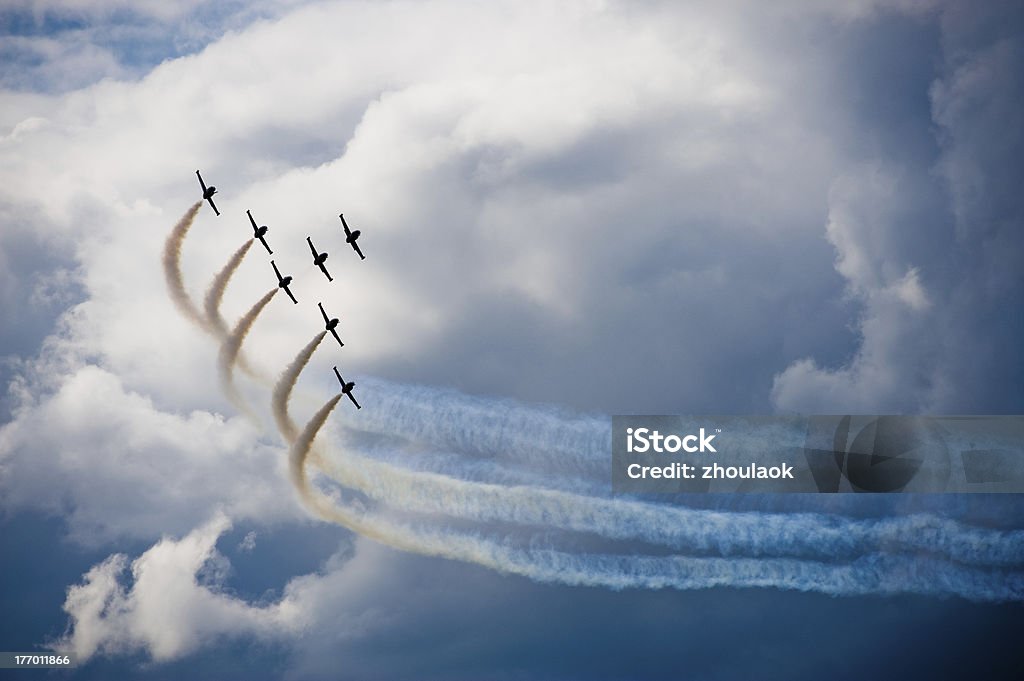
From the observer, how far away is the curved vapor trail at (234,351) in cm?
10588

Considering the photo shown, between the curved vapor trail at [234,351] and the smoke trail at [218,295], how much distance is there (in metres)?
1.07

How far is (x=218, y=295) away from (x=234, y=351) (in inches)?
193

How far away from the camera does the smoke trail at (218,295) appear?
10744cm

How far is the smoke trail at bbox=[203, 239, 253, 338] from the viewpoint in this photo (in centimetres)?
10744

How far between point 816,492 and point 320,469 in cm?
3996

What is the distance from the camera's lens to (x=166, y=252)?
357ft

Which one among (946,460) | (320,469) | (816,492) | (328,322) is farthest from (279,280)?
(946,460)

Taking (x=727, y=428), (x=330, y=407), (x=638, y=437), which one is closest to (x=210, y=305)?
(x=330, y=407)

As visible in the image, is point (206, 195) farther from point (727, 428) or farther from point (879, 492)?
point (879, 492)

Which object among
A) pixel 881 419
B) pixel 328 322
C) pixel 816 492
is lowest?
pixel 816 492

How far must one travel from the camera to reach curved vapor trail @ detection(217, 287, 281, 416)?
347ft

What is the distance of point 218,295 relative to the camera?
107625 mm

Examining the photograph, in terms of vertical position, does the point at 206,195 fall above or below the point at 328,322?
above

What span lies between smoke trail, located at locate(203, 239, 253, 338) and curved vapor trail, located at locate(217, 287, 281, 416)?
107cm
